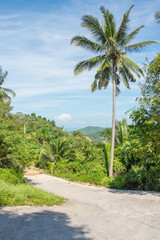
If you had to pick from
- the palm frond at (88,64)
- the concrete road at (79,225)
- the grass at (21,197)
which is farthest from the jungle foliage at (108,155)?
the palm frond at (88,64)

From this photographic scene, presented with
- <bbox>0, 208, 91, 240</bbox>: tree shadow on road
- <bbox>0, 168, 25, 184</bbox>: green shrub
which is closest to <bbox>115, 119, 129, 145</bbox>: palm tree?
<bbox>0, 168, 25, 184</bbox>: green shrub

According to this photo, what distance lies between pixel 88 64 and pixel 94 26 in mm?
2081

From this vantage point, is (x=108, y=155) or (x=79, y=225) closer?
(x=79, y=225)

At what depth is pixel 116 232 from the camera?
4.14 m

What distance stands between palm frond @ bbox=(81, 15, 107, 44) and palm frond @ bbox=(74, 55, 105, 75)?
103 cm

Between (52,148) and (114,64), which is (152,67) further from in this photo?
(52,148)

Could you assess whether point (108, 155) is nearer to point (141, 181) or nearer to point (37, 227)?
point (141, 181)

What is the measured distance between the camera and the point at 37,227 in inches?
159

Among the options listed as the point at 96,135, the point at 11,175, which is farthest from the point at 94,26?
the point at 96,135

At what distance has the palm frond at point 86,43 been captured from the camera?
492 inches

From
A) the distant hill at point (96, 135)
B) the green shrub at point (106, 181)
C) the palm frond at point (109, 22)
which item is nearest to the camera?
the green shrub at point (106, 181)

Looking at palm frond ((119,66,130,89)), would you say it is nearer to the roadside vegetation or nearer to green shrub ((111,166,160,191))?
the roadside vegetation

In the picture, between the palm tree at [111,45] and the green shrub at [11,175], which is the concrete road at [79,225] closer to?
the green shrub at [11,175]

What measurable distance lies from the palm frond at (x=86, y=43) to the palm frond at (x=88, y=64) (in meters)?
0.49
